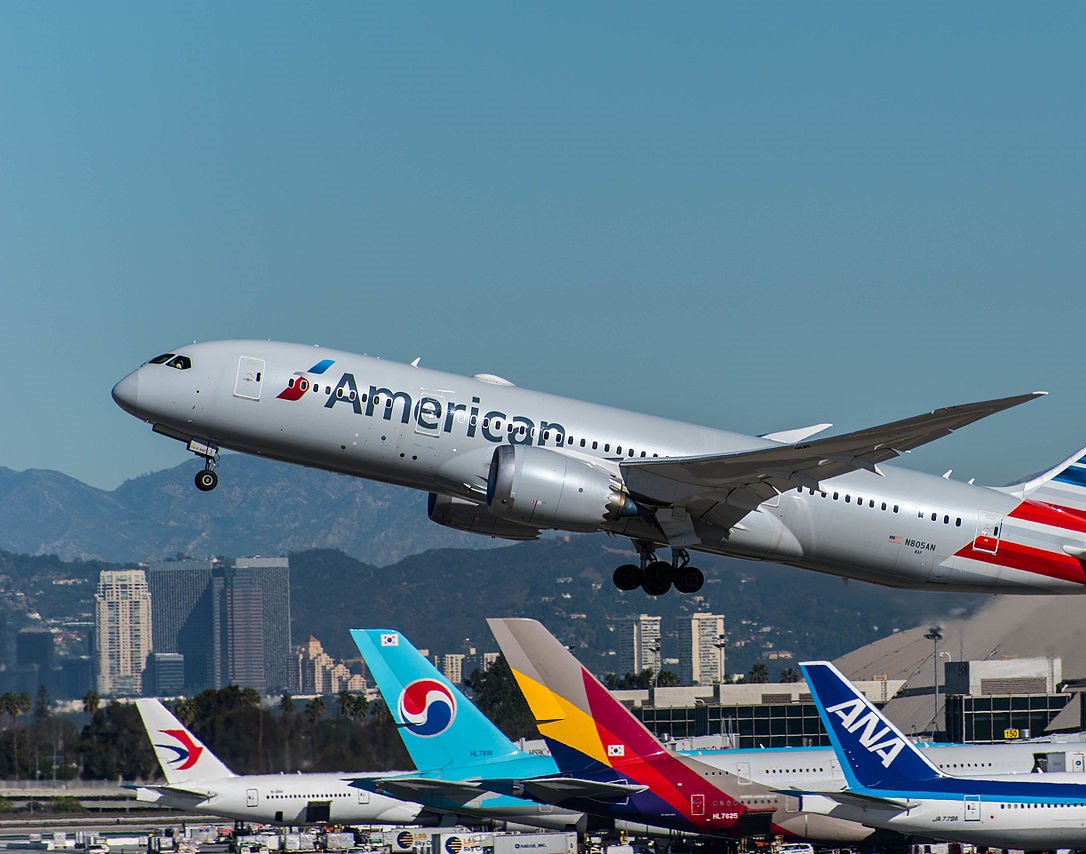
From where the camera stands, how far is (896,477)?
1558 inches

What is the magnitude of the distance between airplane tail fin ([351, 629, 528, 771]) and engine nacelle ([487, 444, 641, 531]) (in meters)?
15.5

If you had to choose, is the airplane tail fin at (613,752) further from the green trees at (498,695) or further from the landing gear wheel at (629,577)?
the green trees at (498,695)

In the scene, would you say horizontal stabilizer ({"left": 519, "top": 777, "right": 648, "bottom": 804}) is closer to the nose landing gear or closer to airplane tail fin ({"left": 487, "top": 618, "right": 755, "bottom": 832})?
airplane tail fin ({"left": 487, "top": 618, "right": 755, "bottom": 832})

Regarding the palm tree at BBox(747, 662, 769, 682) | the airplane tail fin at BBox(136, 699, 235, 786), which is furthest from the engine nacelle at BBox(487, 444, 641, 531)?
the palm tree at BBox(747, 662, 769, 682)

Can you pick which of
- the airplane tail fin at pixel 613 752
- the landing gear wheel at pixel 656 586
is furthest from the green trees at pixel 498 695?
the landing gear wheel at pixel 656 586

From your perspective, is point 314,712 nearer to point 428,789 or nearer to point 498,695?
point 498,695

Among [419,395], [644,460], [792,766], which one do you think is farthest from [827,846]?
[419,395]

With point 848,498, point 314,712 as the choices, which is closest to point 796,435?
point 848,498

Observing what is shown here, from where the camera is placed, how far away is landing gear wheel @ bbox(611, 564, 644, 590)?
38906 mm

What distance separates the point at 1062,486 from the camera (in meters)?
41.0

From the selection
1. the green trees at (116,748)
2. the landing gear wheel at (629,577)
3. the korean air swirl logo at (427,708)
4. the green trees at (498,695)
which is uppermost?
the landing gear wheel at (629,577)

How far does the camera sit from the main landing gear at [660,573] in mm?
38531

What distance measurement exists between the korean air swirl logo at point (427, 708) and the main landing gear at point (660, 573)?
552 inches

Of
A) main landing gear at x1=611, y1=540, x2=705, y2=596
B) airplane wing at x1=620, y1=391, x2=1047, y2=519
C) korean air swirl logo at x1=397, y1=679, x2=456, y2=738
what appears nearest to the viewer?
airplane wing at x1=620, y1=391, x2=1047, y2=519
